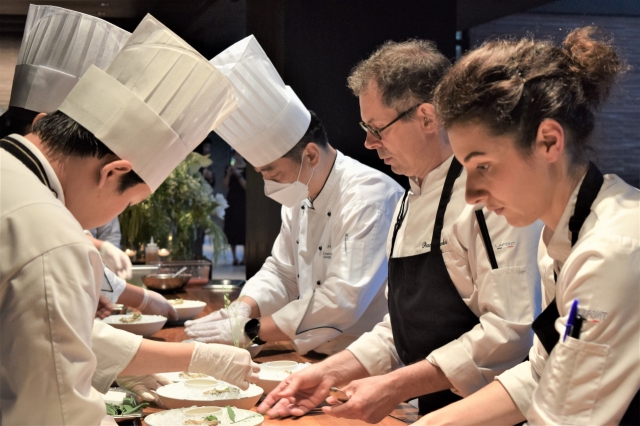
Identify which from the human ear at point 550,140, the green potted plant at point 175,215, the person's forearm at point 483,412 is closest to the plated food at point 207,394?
the person's forearm at point 483,412

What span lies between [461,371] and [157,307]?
77.7 inches

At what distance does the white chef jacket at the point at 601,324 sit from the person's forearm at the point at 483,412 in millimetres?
303

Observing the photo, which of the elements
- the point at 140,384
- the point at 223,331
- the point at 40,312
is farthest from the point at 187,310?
the point at 40,312

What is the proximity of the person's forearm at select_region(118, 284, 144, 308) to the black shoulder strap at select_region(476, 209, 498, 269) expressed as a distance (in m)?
2.07

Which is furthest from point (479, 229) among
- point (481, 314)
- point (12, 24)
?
point (12, 24)

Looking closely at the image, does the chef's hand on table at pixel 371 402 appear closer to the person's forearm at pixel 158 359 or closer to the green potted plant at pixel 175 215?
the person's forearm at pixel 158 359

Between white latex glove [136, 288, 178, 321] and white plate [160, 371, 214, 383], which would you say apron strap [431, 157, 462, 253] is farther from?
white latex glove [136, 288, 178, 321]

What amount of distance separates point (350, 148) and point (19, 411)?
9.27 ft

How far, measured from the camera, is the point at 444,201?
2215 millimetres

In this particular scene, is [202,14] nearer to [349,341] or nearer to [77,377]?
[349,341]

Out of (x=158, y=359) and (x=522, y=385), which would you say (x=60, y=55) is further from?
(x=522, y=385)

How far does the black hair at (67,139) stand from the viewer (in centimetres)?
151

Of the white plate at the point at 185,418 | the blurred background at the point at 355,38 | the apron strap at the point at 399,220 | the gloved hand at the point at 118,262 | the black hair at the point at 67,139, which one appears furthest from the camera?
the blurred background at the point at 355,38

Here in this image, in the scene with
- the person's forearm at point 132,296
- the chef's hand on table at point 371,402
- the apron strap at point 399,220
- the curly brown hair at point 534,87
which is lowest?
the person's forearm at point 132,296
